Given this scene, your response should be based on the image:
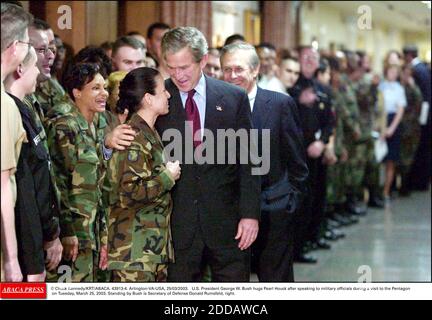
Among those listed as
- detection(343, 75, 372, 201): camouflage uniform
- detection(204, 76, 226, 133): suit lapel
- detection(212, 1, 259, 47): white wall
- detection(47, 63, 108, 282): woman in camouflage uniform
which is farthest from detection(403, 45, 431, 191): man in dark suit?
detection(204, 76, 226, 133): suit lapel

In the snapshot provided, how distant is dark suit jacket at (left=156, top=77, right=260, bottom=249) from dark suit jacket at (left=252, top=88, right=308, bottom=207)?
2.21 feet

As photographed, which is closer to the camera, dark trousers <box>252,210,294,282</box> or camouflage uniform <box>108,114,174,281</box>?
camouflage uniform <box>108,114,174,281</box>

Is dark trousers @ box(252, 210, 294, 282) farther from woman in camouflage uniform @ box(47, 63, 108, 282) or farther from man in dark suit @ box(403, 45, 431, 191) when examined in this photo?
man in dark suit @ box(403, 45, 431, 191)

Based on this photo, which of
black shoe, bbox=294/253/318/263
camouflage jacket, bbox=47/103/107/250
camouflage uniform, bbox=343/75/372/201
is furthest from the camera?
camouflage uniform, bbox=343/75/372/201

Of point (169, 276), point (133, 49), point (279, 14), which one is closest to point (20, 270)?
point (169, 276)

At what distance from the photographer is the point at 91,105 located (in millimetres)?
5379

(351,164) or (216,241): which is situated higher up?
(216,241)

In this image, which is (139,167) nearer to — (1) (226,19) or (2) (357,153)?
(1) (226,19)

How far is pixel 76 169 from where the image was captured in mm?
5262

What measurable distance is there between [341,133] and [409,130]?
11.3ft

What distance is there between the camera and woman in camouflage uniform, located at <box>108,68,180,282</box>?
15.5 feet

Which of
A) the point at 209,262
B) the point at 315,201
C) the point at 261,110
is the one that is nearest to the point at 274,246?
the point at 261,110
